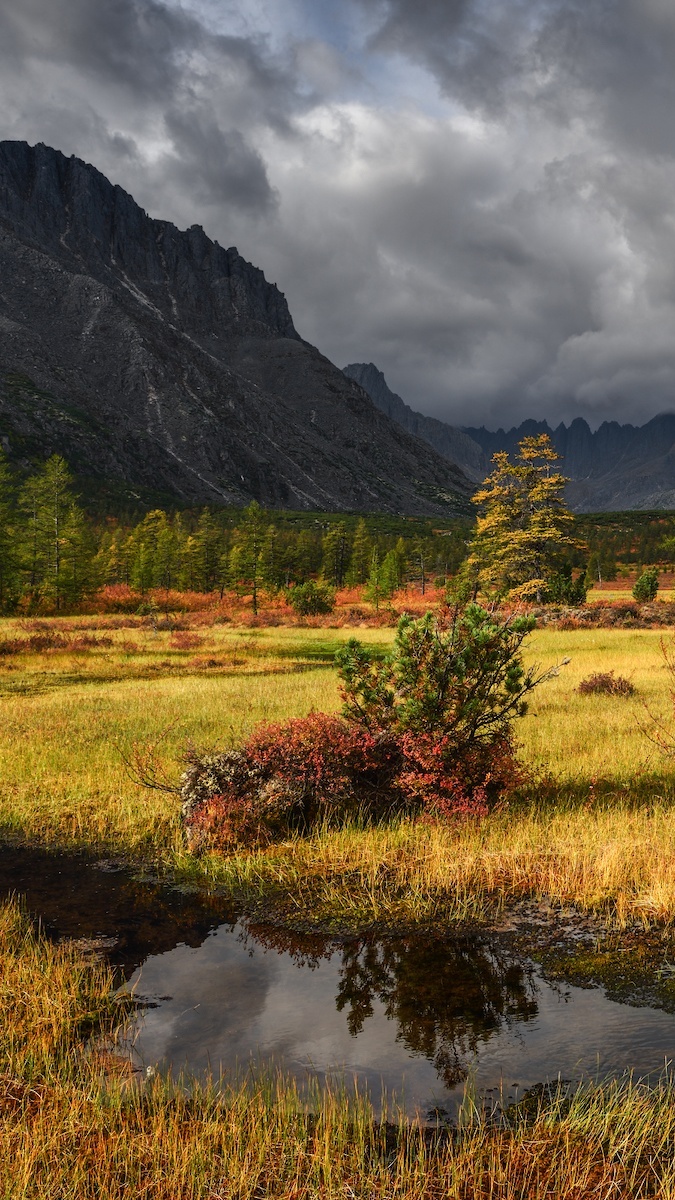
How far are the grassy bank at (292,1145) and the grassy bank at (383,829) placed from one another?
114 inches

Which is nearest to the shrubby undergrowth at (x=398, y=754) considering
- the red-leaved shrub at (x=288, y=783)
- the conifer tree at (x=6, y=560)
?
the red-leaved shrub at (x=288, y=783)

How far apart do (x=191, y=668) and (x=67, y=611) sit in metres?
36.1

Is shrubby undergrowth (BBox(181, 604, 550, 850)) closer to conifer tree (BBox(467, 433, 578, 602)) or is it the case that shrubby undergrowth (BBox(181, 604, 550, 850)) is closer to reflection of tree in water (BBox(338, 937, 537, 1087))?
reflection of tree in water (BBox(338, 937, 537, 1087))

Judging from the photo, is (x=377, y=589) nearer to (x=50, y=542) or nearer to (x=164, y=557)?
(x=164, y=557)

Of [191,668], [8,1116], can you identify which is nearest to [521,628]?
[8,1116]

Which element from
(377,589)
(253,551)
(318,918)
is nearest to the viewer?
(318,918)

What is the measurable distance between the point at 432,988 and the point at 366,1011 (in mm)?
625

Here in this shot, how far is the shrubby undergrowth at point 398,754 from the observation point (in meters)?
9.48

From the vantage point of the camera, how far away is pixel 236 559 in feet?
265

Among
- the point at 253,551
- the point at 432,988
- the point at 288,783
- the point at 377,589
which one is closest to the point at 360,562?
the point at 377,589

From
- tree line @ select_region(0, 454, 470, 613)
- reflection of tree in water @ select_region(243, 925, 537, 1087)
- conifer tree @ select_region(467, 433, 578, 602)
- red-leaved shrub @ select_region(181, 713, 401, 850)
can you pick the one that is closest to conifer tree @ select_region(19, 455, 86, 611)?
tree line @ select_region(0, 454, 470, 613)

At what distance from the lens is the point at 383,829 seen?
920 cm

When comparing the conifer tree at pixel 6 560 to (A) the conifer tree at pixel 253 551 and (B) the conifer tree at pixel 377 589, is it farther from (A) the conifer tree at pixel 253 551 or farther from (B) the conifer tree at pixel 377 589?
(B) the conifer tree at pixel 377 589

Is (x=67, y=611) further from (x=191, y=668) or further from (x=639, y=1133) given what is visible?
(x=639, y=1133)
